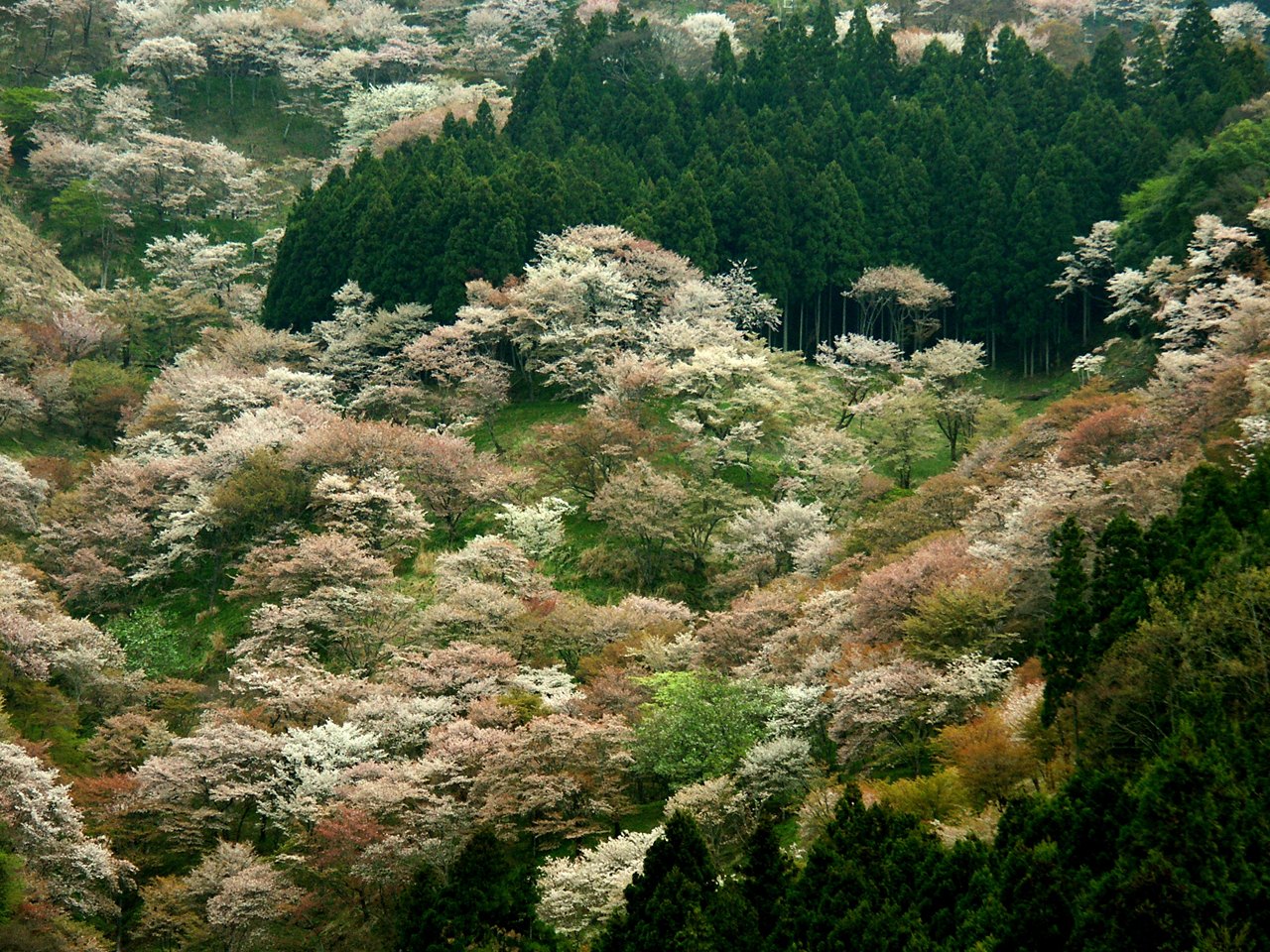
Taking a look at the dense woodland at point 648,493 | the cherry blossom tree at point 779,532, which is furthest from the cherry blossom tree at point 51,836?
the cherry blossom tree at point 779,532

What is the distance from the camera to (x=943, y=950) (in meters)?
18.5

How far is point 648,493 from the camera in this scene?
42906 millimetres

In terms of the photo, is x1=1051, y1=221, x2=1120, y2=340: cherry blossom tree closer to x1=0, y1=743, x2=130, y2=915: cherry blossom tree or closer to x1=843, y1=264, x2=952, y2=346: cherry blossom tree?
x1=843, y1=264, x2=952, y2=346: cherry blossom tree

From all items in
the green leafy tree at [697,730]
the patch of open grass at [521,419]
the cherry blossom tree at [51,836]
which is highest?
the patch of open grass at [521,419]

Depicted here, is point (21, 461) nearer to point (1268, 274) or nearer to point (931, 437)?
point (931, 437)

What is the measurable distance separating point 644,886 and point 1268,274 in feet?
106

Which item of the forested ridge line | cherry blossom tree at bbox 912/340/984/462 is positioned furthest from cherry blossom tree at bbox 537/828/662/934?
the forested ridge line

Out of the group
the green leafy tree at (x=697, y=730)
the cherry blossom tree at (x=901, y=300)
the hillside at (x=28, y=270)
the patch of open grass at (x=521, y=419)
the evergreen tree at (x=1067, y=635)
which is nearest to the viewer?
the evergreen tree at (x=1067, y=635)

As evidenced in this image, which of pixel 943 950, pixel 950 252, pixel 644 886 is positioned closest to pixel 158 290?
pixel 950 252

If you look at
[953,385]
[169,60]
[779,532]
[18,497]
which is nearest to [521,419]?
[779,532]

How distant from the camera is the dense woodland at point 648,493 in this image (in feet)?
74.0

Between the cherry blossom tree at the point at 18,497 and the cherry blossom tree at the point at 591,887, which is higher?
the cherry blossom tree at the point at 18,497

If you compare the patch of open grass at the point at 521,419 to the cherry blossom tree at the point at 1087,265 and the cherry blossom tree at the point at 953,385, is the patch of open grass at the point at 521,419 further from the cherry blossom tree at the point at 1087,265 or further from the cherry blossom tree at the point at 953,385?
→ the cherry blossom tree at the point at 1087,265

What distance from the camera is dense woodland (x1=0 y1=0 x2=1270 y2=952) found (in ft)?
74.0
